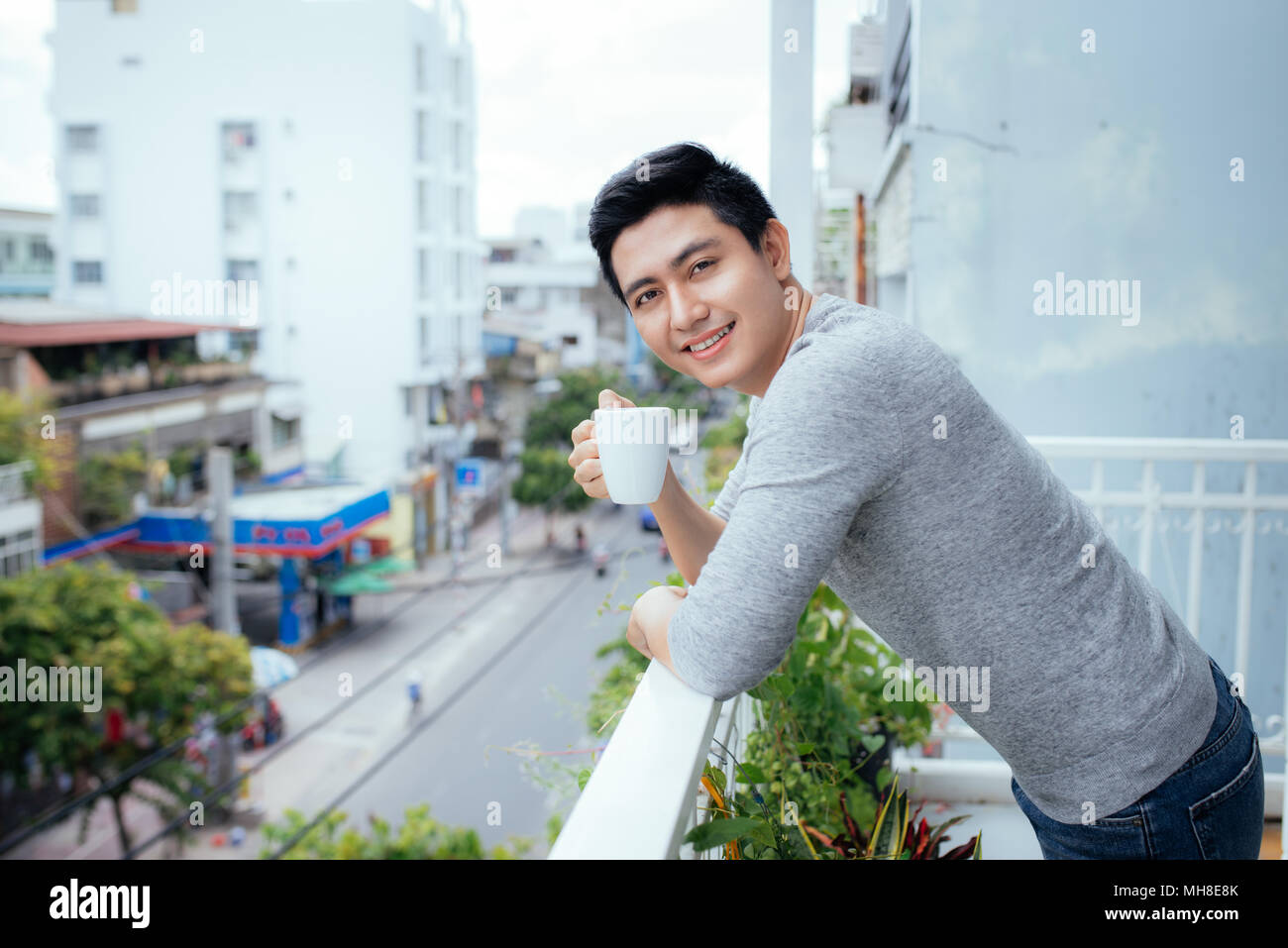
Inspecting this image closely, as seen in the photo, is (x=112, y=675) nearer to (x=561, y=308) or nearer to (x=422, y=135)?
(x=561, y=308)

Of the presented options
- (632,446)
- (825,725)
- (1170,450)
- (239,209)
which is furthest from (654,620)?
(239,209)

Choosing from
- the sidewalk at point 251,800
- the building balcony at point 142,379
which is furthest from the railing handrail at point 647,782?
the building balcony at point 142,379

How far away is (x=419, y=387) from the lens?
749 inches

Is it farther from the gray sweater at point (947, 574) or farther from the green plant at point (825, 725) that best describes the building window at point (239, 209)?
the gray sweater at point (947, 574)

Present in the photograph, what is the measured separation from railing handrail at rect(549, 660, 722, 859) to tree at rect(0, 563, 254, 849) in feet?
27.3

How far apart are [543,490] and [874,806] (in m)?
16.8

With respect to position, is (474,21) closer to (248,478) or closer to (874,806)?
(248,478)

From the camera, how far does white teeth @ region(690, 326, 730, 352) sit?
0.75 meters

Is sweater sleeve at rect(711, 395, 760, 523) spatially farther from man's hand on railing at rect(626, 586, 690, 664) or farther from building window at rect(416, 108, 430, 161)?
building window at rect(416, 108, 430, 161)

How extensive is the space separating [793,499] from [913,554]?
0.11 meters

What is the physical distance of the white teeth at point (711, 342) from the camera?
0.75m

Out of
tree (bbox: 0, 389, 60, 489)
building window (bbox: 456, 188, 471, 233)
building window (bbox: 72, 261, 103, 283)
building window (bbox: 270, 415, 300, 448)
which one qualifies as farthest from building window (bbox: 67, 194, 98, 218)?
tree (bbox: 0, 389, 60, 489)

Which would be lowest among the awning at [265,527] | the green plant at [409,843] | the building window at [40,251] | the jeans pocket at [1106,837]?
the green plant at [409,843]
